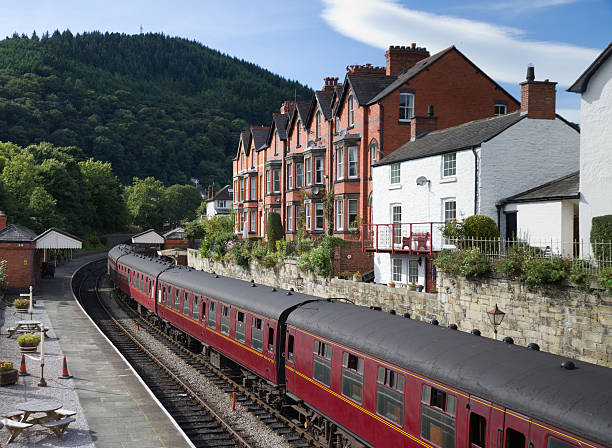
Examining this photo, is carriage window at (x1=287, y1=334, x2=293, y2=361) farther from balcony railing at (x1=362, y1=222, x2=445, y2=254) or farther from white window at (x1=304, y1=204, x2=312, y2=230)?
white window at (x1=304, y1=204, x2=312, y2=230)

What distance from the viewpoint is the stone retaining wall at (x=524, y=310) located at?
14320 millimetres

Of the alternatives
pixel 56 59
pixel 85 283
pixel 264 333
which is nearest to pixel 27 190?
pixel 85 283

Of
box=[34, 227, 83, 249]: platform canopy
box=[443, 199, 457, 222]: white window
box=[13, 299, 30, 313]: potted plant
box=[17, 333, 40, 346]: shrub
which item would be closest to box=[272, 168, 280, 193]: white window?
box=[34, 227, 83, 249]: platform canopy

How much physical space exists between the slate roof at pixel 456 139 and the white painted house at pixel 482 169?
0.21ft

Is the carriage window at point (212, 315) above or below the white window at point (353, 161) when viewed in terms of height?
below

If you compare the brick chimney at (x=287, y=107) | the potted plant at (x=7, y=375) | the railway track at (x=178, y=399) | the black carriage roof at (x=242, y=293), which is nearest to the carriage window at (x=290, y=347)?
the black carriage roof at (x=242, y=293)

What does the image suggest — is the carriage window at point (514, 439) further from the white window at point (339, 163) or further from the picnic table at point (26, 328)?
the white window at point (339, 163)

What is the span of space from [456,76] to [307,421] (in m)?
28.4

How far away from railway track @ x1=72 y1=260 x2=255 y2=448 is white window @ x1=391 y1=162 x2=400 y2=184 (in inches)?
561

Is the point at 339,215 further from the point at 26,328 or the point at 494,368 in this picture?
the point at 494,368

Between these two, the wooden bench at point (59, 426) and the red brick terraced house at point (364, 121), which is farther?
the red brick terraced house at point (364, 121)

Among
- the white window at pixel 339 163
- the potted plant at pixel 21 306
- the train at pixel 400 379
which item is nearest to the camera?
the train at pixel 400 379

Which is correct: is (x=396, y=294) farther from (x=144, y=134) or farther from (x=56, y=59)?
(x=56, y=59)

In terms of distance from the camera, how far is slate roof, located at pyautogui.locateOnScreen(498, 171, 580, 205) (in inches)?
821
